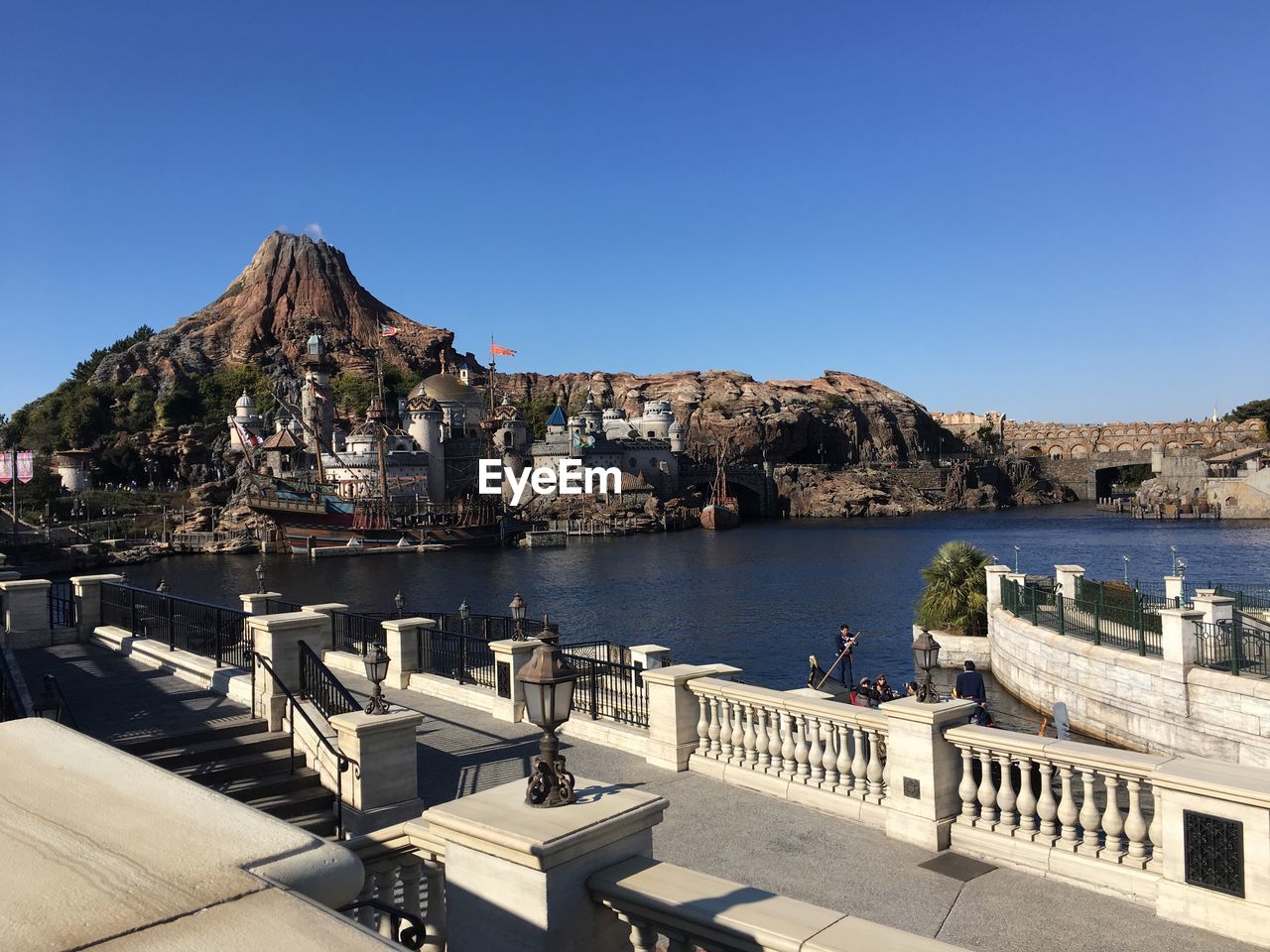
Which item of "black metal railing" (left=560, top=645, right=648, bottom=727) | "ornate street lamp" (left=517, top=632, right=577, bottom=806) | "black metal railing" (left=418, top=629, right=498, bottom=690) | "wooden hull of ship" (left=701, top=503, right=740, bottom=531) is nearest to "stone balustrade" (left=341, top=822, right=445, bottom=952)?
"ornate street lamp" (left=517, top=632, right=577, bottom=806)

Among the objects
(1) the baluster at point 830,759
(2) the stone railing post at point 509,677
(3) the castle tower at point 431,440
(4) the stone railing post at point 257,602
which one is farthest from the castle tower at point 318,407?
(1) the baluster at point 830,759

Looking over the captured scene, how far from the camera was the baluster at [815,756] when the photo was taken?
34.9 feet

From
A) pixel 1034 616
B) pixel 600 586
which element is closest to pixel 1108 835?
pixel 1034 616

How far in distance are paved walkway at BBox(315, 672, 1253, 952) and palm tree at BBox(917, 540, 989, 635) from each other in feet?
70.5

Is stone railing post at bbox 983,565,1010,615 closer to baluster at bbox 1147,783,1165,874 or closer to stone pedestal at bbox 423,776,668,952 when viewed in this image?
baluster at bbox 1147,783,1165,874

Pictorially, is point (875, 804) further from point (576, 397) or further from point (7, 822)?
point (576, 397)

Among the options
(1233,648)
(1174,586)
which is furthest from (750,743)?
(1174,586)

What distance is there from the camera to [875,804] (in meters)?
9.92

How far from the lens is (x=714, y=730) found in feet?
39.5

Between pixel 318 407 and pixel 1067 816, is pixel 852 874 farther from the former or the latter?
pixel 318 407

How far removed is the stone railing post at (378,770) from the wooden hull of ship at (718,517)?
359 ft

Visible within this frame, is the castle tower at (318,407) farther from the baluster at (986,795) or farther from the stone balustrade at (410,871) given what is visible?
the stone balustrade at (410,871)

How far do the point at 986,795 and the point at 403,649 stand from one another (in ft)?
40.3

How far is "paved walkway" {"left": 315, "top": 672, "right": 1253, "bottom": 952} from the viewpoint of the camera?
7336mm
